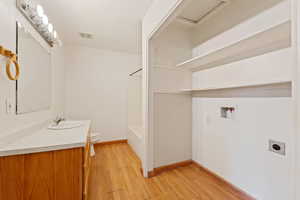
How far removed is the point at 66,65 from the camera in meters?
2.97

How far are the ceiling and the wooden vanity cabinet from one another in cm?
187

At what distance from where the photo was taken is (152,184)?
1.75 m

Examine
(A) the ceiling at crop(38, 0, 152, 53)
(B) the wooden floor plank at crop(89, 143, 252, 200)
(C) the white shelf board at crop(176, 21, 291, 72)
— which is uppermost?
(A) the ceiling at crop(38, 0, 152, 53)

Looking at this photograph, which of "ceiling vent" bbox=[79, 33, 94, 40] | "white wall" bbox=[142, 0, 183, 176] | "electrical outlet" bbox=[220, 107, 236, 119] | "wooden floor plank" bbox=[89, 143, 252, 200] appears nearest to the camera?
"wooden floor plank" bbox=[89, 143, 252, 200]

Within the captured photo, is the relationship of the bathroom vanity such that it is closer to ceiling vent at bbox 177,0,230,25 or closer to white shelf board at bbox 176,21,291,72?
white shelf board at bbox 176,21,291,72

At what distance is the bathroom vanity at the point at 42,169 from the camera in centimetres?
87

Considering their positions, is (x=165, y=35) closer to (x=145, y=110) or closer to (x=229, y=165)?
(x=145, y=110)

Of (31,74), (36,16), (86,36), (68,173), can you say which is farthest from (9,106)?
(86,36)

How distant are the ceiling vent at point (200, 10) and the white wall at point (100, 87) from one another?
186 centimetres

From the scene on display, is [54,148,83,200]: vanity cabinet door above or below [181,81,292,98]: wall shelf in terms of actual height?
below

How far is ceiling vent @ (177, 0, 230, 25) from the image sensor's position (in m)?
1.69

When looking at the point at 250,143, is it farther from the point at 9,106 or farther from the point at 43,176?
the point at 9,106

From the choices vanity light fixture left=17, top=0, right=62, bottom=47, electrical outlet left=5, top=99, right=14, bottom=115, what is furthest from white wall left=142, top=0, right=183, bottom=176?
electrical outlet left=5, top=99, right=14, bottom=115

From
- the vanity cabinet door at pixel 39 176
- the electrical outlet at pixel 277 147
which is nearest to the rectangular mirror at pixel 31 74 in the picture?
the vanity cabinet door at pixel 39 176
